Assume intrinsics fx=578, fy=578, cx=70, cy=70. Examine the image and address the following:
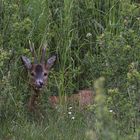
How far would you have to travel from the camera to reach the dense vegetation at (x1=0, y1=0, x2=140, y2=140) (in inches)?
223

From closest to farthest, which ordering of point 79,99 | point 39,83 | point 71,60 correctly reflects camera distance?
1. point 39,83
2. point 79,99
3. point 71,60

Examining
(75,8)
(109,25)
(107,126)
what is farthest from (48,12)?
(107,126)

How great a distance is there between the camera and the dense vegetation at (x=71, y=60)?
5668 millimetres

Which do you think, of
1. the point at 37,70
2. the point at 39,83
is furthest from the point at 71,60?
the point at 39,83

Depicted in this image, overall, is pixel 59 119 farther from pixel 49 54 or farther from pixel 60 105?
pixel 49 54

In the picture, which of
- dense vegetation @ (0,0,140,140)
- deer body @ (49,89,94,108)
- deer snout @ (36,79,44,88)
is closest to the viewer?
dense vegetation @ (0,0,140,140)

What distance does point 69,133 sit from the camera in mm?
5848

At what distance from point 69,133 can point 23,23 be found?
179cm

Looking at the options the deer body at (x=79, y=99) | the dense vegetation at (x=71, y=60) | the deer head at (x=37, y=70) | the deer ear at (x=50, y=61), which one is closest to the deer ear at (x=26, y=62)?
the deer head at (x=37, y=70)

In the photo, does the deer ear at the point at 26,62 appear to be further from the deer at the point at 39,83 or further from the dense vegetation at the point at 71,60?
the dense vegetation at the point at 71,60

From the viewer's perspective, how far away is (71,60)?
25.0 ft

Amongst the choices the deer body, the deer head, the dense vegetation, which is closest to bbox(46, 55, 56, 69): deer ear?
the deer head

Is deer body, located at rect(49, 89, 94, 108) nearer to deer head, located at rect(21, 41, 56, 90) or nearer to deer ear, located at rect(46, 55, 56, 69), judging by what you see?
deer head, located at rect(21, 41, 56, 90)

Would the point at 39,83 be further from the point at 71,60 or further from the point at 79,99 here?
the point at 71,60
